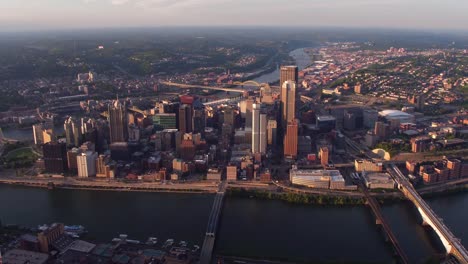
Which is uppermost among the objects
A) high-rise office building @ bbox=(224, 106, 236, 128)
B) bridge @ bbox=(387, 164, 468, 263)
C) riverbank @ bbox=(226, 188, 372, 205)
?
high-rise office building @ bbox=(224, 106, 236, 128)

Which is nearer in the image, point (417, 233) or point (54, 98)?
point (417, 233)

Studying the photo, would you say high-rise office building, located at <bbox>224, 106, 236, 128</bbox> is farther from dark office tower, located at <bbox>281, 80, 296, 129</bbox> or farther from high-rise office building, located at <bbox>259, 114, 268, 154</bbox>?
high-rise office building, located at <bbox>259, 114, 268, 154</bbox>

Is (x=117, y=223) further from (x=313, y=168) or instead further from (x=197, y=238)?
(x=313, y=168)

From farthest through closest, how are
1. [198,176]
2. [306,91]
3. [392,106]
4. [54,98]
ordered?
[306,91] < [54,98] < [392,106] < [198,176]

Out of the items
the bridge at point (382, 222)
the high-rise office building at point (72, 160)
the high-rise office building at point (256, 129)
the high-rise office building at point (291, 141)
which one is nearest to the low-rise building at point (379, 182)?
the bridge at point (382, 222)

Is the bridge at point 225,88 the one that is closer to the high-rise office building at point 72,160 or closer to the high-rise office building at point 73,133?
the high-rise office building at point 73,133

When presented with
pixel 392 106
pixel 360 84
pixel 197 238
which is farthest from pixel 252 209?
pixel 360 84

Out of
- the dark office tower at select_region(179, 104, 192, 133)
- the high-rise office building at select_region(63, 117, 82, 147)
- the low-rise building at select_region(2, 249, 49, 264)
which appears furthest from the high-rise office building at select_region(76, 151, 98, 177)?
the low-rise building at select_region(2, 249, 49, 264)
